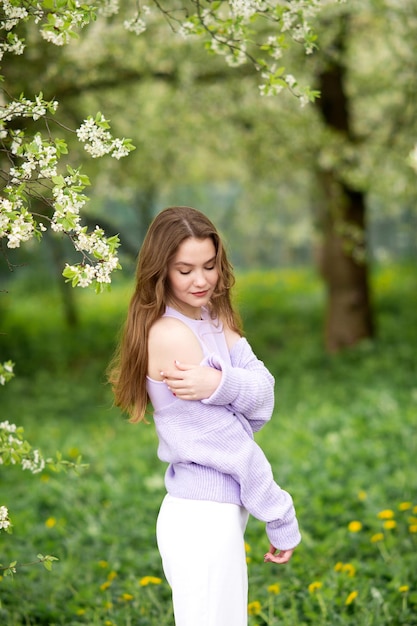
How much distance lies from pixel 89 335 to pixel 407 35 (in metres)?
7.90

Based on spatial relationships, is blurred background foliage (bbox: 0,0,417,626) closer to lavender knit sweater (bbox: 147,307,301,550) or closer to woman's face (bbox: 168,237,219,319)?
woman's face (bbox: 168,237,219,319)

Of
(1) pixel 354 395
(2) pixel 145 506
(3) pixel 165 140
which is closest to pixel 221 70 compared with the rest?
(3) pixel 165 140

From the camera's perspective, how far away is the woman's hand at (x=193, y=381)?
2.49m

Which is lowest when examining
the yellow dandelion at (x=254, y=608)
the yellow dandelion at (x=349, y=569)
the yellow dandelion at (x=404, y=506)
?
the yellow dandelion at (x=254, y=608)

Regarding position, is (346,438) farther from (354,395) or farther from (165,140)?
(165,140)

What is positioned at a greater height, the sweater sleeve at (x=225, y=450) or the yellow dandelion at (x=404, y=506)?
the sweater sleeve at (x=225, y=450)

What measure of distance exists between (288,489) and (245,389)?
3.13m

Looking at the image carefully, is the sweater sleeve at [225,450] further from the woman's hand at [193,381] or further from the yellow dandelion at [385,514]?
the yellow dandelion at [385,514]

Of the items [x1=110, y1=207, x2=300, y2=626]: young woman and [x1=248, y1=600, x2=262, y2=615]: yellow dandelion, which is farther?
[x1=248, y1=600, x2=262, y2=615]: yellow dandelion

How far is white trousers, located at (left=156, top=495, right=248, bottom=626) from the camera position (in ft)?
8.24

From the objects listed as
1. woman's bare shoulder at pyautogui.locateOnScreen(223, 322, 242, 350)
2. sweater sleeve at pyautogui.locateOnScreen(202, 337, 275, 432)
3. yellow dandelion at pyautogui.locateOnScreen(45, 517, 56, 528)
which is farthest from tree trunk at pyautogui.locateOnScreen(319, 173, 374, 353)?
sweater sleeve at pyautogui.locateOnScreen(202, 337, 275, 432)

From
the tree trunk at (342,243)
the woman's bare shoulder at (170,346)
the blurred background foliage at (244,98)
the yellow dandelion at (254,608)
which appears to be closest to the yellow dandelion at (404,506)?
the yellow dandelion at (254,608)

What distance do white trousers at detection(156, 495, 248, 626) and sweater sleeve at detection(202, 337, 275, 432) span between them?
32 cm

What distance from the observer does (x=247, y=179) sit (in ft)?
41.4
